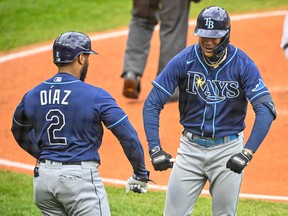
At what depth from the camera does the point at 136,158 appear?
20.9 feet

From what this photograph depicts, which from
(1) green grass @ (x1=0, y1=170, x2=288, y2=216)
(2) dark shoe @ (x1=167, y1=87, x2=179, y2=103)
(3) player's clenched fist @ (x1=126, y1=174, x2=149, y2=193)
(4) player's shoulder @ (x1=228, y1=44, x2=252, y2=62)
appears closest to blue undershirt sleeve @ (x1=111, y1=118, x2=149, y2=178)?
(3) player's clenched fist @ (x1=126, y1=174, x2=149, y2=193)

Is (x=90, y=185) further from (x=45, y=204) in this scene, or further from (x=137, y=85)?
(x=137, y=85)

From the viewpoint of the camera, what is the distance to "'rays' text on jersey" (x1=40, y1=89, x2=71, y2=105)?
20.6 ft

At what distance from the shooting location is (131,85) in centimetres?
1176

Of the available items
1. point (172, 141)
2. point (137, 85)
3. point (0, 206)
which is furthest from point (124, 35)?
point (0, 206)

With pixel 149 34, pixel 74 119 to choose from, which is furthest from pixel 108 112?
pixel 149 34

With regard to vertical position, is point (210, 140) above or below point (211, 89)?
below

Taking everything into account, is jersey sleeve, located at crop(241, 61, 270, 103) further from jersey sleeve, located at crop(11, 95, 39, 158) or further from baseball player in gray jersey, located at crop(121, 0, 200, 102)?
baseball player in gray jersey, located at crop(121, 0, 200, 102)

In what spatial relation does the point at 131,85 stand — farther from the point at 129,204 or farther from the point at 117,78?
the point at 129,204

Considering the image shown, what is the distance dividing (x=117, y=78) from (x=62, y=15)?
3538 millimetres

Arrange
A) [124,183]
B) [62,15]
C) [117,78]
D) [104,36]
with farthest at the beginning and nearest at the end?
[62,15] → [104,36] → [117,78] → [124,183]

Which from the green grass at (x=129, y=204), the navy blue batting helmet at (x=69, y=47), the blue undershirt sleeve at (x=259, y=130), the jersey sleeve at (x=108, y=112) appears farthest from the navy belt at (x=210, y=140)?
the green grass at (x=129, y=204)

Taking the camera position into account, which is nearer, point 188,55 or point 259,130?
point 259,130

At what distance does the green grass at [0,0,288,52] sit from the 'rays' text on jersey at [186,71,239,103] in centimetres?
830
